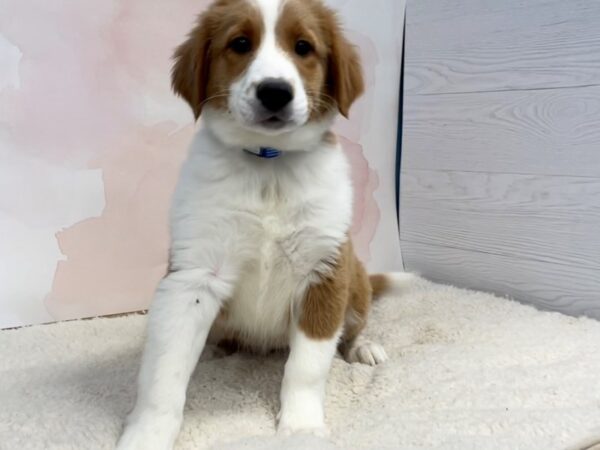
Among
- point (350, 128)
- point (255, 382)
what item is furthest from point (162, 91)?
point (255, 382)

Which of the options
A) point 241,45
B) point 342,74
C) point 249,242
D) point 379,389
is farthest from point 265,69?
point 379,389

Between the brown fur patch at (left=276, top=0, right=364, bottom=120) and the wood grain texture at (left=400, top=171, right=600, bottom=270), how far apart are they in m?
1.08

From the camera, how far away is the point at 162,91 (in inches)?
87.8

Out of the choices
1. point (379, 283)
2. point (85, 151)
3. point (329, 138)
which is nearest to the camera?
point (329, 138)

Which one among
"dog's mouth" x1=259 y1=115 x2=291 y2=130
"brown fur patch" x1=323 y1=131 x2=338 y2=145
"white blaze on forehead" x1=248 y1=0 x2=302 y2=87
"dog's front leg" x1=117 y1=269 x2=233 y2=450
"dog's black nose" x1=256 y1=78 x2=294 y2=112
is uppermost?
"white blaze on forehead" x1=248 y1=0 x2=302 y2=87

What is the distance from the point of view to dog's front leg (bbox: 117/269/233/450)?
124cm

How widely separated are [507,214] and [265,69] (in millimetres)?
→ 1463

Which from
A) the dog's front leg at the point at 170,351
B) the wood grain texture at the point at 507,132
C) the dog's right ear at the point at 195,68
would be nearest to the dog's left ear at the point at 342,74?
the dog's right ear at the point at 195,68

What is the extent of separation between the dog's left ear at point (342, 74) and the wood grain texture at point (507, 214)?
1.09 m

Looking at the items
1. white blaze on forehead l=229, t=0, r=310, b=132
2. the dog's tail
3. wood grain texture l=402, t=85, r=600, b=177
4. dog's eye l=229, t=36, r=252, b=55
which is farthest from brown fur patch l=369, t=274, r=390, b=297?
dog's eye l=229, t=36, r=252, b=55

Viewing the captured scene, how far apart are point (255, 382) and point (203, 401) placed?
0.56ft

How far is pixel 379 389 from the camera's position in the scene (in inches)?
60.0

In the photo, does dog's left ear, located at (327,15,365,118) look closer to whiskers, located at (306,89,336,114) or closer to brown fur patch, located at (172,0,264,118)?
whiskers, located at (306,89,336,114)

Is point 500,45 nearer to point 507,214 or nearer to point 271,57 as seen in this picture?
point 507,214
